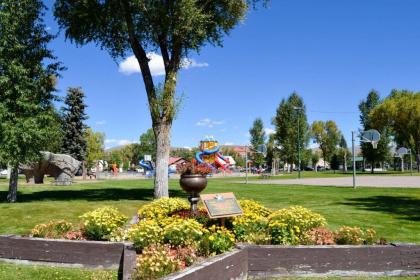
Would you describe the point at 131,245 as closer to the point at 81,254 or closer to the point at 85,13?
the point at 81,254

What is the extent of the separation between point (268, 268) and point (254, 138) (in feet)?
306

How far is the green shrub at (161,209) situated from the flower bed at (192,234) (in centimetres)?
136

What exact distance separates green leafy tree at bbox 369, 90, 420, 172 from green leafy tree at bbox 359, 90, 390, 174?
6.22 ft

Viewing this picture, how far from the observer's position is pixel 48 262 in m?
8.98

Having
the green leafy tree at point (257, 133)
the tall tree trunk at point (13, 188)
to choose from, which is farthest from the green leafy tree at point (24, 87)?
the green leafy tree at point (257, 133)

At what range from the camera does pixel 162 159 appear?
66.2 feet

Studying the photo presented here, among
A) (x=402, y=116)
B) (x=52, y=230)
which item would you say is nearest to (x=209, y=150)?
(x=402, y=116)

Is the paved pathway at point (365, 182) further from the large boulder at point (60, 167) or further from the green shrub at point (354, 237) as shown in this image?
the green shrub at point (354, 237)

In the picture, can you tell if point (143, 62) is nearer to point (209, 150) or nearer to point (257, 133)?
point (209, 150)

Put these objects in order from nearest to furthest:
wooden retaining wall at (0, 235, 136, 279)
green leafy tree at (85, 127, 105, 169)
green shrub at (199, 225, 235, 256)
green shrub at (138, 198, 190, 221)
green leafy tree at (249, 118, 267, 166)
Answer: green shrub at (199, 225, 235, 256)
wooden retaining wall at (0, 235, 136, 279)
green shrub at (138, 198, 190, 221)
green leafy tree at (85, 127, 105, 169)
green leafy tree at (249, 118, 267, 166)

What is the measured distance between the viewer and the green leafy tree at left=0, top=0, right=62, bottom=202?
1886cm

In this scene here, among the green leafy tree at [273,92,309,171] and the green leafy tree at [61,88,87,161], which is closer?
the green leafy tree at [61,88,87,161]

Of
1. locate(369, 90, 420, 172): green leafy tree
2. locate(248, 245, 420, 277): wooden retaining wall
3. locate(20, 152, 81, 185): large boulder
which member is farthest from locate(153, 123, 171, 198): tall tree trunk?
locate(369, 90, 420, 172): green leafy tree

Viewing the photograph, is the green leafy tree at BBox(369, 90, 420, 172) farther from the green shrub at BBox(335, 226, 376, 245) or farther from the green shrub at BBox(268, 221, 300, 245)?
the green shrub at BBox(268, 221, 300, 245)
